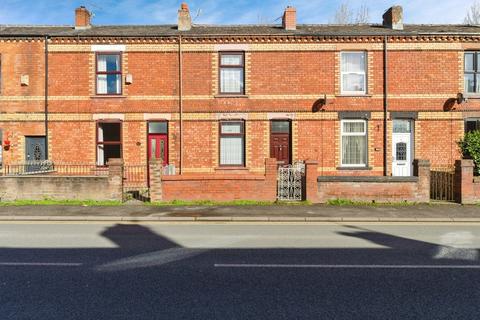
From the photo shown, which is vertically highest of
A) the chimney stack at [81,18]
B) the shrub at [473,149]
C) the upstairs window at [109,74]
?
the chimney stack at [81,18]

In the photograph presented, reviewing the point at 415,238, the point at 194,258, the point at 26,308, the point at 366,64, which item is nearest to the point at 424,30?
the point at 366,64

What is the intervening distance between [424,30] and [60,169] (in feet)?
62.6

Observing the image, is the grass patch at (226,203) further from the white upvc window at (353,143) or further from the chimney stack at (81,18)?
the chimney stack at (81,18)

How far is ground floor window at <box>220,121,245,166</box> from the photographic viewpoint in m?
18.8

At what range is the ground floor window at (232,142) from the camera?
18828 mm

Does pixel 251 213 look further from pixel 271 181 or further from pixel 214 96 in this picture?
pixel 214 96

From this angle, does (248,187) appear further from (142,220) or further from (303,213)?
(142,220)

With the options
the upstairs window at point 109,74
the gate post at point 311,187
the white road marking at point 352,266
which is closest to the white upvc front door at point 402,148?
the gate post at point 311,187

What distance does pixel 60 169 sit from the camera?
18594 millimetres

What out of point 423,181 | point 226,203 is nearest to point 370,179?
point 423,181

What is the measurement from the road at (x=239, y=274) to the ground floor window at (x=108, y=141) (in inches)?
382

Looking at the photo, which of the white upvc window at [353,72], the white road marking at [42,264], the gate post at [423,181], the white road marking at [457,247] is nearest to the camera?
the white road marking at [42,264]

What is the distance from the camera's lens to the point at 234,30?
778 inches

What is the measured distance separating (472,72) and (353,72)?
18.7 ft
